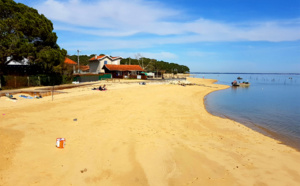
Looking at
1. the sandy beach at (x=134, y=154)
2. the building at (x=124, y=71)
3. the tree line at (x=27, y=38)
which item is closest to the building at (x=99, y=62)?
the building at (x=124, y=71)

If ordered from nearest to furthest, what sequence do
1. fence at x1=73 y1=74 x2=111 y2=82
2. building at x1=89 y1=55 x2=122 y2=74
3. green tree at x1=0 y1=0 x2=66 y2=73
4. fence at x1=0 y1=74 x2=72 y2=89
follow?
green tree at x1=0 y1=0 x2=66 y2=73 < fence at x1=0 y1=74 x2=72 y2=89 < fence at x1=73 y1=74 x2=111 y2=82 < building at x1=89 y1=55 x2=122 y2=74

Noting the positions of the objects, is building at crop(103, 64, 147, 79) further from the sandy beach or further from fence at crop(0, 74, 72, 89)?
the sandy beach

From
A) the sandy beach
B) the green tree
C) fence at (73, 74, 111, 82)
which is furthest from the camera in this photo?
fence at (73, 74, 111, 82)

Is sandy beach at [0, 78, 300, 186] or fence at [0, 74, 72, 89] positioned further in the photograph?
fence at [0, 74, 72, 89]

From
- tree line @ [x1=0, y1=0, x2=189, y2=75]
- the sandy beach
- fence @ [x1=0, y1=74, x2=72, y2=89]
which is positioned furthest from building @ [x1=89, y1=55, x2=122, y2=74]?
the sandy beach

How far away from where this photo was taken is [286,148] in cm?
1020

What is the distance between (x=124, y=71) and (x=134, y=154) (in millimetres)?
50778

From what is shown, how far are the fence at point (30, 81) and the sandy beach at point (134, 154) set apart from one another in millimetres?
14136

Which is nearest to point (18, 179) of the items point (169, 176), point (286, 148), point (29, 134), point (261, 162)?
point (29, 134)

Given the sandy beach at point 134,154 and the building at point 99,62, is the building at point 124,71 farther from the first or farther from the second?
the sandy beach at point 134,154

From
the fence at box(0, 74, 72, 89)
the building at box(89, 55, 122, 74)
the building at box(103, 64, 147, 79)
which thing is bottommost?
the fence at box(0, 74, 72, 89)

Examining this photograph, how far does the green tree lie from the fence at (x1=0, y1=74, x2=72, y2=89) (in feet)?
7.39

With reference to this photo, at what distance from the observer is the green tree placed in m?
22.8

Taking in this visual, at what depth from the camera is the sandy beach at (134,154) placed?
629 centimetres
